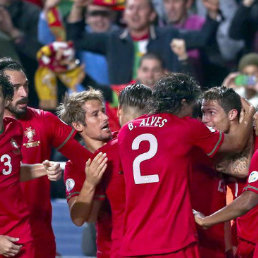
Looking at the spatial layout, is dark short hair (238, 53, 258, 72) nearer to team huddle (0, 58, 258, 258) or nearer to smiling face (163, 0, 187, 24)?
smiling face (163, 0, 187, 24)

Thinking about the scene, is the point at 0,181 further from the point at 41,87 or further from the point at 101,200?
the point at 41,87

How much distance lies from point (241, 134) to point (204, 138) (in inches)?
15.0

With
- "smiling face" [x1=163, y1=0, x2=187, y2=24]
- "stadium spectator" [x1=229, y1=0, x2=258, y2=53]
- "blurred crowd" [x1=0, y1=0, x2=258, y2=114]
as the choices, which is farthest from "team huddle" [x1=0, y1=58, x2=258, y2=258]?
"smiling face" [x1=163, y1=0, x2=187, y2=24]

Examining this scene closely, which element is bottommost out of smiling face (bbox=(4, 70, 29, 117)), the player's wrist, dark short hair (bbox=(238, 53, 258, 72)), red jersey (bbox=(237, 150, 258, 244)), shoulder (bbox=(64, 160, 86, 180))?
red jersey (bbox=(237, 150, 258, 244))

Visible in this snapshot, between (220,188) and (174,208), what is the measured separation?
58 cm

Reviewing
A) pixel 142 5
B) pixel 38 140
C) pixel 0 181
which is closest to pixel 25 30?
pixel 142 5

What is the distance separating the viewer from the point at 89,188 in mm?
4309

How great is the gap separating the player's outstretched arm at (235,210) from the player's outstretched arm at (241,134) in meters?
0.28

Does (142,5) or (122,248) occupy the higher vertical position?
(142,5)

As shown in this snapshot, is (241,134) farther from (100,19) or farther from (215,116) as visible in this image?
(100,19)

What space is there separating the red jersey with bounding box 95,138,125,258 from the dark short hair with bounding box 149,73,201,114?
1.13ft

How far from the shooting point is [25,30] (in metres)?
8.66

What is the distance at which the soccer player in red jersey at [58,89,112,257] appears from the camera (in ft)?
14.3

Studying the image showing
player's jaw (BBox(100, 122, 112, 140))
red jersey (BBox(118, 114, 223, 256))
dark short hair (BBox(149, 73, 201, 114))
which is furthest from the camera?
player's jaw (BBox(100, 122, 112, 140))
